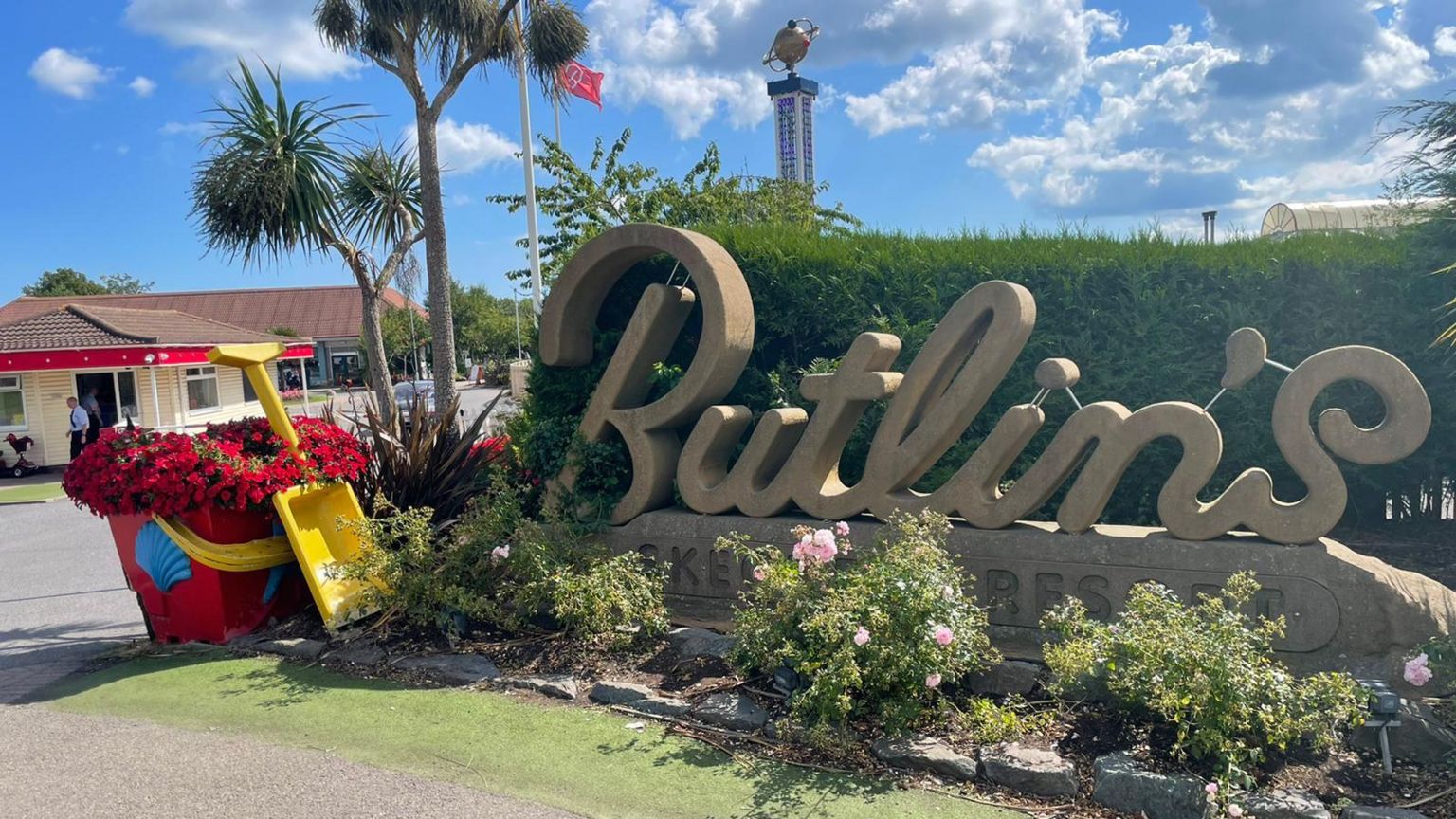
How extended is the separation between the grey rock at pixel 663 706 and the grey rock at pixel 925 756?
0.97 metres

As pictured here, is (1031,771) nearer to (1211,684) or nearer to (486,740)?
(1211,684)

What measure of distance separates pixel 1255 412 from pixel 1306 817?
11.3 ft

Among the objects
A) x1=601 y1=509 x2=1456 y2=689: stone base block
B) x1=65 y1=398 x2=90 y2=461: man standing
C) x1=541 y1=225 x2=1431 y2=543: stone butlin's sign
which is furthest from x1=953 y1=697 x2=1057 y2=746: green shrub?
x1=65 y1=398 x2=90 y2=461: man standing

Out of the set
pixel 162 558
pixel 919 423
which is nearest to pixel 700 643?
pixel 919 423

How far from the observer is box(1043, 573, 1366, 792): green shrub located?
3582 millimetres

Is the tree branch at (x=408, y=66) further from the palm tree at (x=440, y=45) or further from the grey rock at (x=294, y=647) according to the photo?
the grey rock at (x=294, y=647)

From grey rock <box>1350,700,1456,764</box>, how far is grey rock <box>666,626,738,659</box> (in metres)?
2.84

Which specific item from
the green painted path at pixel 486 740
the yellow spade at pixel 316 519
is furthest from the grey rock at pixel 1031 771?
the yellow spade at pixel 316 519

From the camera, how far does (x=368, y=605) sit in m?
5.79

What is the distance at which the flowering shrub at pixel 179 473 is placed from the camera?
5.62 m

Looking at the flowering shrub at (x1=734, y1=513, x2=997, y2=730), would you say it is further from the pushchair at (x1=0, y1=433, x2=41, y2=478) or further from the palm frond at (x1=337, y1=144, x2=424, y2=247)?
the pushchair at (x1=0, y1=433, x2=41, y2=478)

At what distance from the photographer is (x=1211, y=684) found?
11.9ft

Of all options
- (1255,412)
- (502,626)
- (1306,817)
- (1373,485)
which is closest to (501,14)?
(502,626)

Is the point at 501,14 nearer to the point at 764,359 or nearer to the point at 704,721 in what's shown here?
the point at 764,359
